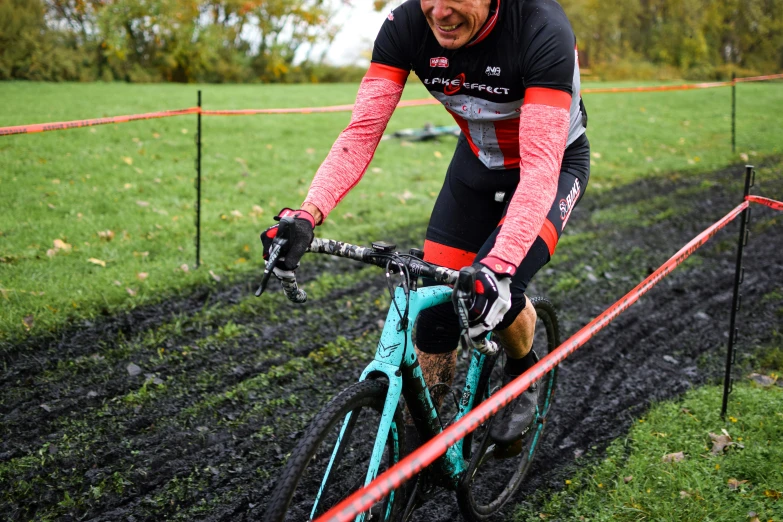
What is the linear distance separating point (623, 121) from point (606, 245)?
9.12 m

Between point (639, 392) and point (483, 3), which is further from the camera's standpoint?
point (639, 392)

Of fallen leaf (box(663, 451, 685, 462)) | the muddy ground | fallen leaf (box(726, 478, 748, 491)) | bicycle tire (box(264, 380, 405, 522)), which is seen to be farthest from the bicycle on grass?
fallen leaf (box(726, 478, 748, 491))

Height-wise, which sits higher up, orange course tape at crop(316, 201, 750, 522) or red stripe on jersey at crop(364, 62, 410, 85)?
red stripe on jersey at crop(364, 62, 410, 85)

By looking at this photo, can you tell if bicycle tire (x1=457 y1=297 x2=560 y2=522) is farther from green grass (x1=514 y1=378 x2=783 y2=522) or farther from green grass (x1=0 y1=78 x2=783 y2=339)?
green grass (x1=0 y1=78 x2=783 y2=339)

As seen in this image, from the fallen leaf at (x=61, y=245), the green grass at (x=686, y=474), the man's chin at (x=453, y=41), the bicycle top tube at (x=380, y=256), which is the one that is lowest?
the green grass at (x=686, y=474)

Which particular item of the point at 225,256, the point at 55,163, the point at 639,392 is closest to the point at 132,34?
the point at 55,163

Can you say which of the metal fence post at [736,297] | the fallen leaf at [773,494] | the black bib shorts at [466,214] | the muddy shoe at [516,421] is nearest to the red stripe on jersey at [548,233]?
the black bib shorts at [466,214]

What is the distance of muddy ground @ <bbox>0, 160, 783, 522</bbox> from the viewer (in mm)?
3301

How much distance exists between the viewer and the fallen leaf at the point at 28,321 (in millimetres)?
4730

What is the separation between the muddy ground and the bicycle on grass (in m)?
0.23

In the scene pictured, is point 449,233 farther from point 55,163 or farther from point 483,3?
point 55,163

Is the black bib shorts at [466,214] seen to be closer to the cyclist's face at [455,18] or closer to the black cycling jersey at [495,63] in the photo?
the black cycling jersey at [495,63]

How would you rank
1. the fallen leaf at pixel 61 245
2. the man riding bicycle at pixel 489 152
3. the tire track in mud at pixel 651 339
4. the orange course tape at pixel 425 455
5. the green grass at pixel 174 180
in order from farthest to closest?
the fallen leaf at pixel 61 245 < the green grass at pixel 174 180 < the tire track in mud at pixel 651 339 < the man riding bicycle at pixel 489 152 < the orange course tape at pixel 425 455

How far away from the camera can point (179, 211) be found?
7.45 metres
